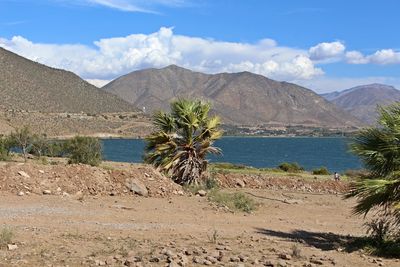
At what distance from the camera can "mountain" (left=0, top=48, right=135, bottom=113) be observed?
108 metres

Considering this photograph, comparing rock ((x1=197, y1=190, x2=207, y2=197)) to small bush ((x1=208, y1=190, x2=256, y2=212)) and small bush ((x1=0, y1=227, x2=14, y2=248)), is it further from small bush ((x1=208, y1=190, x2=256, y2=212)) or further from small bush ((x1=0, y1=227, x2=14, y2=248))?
small bush ((x1=0, y1=227, x2=14, y2=248))

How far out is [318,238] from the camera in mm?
13375

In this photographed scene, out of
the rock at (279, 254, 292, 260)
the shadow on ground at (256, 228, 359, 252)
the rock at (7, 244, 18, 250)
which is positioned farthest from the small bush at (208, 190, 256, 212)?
the rock at (7, 244, 18, 250)

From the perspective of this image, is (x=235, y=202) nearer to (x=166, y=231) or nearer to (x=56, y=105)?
(x=166, y=231)

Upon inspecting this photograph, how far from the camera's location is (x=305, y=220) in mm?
16578

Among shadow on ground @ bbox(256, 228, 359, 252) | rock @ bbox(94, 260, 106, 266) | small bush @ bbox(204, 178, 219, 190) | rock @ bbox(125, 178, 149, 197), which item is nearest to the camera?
rock @ bbox(94, 260, 106, 266)

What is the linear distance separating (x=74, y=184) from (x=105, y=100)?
123326 millimetres

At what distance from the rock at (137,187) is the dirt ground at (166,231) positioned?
222mm

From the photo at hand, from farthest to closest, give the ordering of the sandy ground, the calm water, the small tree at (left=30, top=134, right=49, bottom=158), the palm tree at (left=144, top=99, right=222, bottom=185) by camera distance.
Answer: the calm water < the small tree at (left=30, top=134, right=49, bottom=158) < the palm tree at (left=144, top=99, right=222, bottom=185) < the sandy ground

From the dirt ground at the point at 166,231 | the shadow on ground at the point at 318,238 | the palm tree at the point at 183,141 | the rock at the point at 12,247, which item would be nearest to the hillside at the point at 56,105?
the palm tree at the point at 183,141

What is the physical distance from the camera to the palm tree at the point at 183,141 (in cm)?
2117

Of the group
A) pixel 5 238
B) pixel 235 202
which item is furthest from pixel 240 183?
pixel 5 238

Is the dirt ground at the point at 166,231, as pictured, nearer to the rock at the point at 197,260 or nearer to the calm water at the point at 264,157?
the rock at the point at 197,260

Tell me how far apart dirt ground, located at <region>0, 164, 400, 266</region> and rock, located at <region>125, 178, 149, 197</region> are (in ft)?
0.73
